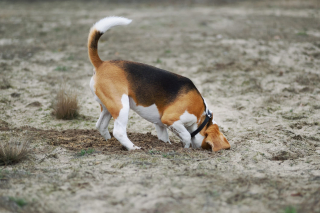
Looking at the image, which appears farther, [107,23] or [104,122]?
[104,122]

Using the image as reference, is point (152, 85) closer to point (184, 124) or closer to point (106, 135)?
point (184, 124)

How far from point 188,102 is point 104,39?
701 centimetres

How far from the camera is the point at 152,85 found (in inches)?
193

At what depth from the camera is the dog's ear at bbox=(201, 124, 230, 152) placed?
4895 mm

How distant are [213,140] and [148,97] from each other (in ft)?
3.69

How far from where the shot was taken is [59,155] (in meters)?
4.66

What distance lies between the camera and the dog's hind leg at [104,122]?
17.2ft

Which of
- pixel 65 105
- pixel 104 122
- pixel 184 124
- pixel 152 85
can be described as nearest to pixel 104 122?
pixel 104 122

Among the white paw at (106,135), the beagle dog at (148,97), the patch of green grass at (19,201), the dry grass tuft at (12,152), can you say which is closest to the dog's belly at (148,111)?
the beagle dog at (148,97)

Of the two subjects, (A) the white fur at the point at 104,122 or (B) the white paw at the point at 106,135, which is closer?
(A) the white fur at the point at 104,122

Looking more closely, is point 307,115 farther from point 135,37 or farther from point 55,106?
point 135,37

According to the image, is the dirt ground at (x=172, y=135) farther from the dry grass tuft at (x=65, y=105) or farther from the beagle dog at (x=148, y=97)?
the beagle dog at (x=148, y=97)

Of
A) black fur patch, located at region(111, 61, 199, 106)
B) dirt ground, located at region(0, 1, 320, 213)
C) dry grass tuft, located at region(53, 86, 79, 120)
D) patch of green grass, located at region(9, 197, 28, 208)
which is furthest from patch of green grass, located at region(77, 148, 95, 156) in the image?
dry grass tuft, located at region(53, 86, 79, 120)

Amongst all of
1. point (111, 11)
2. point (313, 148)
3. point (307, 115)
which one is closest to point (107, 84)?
point (313, 148)
